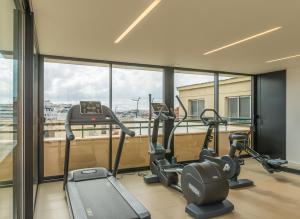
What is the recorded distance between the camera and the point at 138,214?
2652mm

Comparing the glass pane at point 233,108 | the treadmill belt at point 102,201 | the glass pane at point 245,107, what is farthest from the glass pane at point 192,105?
the treadmill belt at point 102,201

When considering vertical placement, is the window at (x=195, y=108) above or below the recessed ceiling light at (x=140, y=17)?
below

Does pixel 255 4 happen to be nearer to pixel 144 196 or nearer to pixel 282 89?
pixel 144 196

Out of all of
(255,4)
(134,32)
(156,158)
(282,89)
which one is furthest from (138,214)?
(282,89)

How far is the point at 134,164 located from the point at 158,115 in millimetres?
1568

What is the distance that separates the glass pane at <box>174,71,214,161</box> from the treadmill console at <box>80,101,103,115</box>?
258 cm

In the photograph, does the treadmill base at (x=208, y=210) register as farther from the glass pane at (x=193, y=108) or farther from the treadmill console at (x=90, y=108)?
the glass pane at (x=193, y=108)

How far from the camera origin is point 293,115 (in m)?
5.91

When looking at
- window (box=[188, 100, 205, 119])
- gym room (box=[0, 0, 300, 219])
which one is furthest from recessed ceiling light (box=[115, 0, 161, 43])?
window (box=[188, 100, 205, 119])

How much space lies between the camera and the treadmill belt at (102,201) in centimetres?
267

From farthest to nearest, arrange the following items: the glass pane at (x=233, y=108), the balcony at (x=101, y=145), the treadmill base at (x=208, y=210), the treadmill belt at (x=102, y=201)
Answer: the glass pane at (x=233, y=108) < the balcony at (x=101, y=145) < the treadmill base at (x=208, y=210) < the treadmill belt at (x=102, y=201)

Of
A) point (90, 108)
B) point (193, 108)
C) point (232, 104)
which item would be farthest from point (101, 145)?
point (232, 104)

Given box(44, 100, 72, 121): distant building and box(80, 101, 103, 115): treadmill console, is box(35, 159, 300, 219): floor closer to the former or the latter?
box(44, 100, 72, 121): distant building

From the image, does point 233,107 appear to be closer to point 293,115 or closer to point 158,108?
point 293,115
